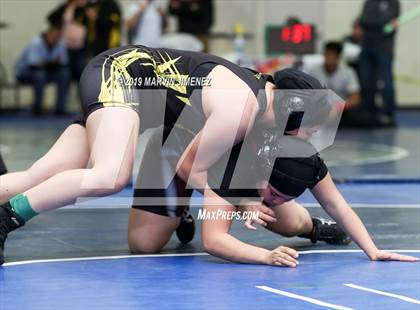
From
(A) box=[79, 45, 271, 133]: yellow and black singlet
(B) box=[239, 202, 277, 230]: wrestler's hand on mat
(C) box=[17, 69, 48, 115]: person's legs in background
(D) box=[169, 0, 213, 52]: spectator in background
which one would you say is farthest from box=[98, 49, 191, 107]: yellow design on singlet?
(C) box=[17, 69, 48, 115]: person's legs in background

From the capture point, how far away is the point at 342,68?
1308 centimetres

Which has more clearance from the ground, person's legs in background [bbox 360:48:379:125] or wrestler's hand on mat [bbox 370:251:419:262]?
wrestler's hand on mat [bbox 370:251:419:262]

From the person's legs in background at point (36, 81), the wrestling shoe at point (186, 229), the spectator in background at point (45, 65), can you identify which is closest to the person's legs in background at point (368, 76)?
the spectator in background at point (45, 65)

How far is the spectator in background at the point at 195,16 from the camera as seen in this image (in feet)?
44.8

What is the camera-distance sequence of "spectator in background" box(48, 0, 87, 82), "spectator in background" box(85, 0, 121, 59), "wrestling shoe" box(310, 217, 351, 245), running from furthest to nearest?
"spectator in background" box(48, 0, 87, 82) → "spectator in background" box(85, 0, 121, 59) → "wrestling shoe" box(310, 217, 351, 245)

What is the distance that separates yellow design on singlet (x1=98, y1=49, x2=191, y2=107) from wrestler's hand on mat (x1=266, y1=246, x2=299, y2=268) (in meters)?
0.77

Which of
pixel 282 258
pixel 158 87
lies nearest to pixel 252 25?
pixel 158 87

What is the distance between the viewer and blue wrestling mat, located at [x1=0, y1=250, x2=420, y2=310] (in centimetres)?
416

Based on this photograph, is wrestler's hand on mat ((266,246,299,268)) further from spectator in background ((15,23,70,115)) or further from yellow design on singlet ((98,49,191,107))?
spectator in background ((15,23,70,115))

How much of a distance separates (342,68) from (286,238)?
754 cm

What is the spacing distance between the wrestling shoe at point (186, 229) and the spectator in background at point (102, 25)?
854 centimetres

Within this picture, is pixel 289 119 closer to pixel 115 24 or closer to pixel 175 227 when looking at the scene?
pixel 175 227

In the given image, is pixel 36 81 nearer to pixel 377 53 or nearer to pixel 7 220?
pixel 377 53

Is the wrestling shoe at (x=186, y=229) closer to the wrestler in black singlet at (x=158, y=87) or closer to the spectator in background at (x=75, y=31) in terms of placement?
the wrestler in black singlet at (x=158, y=87)
